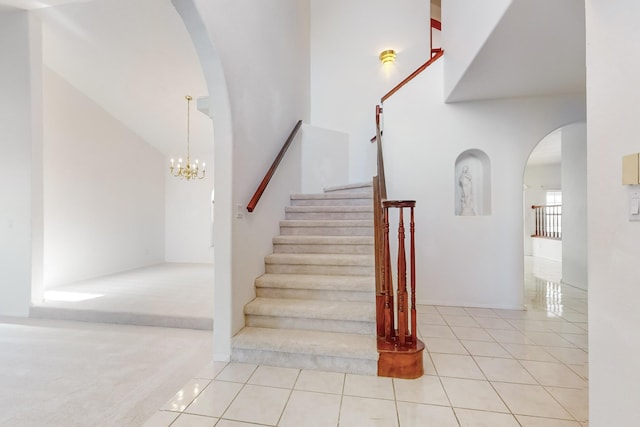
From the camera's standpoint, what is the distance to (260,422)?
154 cm

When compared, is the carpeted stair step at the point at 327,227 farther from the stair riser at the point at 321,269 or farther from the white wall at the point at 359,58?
the white wall at the point at 359,58

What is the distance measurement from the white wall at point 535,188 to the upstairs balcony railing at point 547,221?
0.13m

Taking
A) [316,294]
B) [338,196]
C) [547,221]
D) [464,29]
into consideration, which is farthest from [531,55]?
[547,221]

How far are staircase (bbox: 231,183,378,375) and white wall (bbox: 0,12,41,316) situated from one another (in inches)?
124

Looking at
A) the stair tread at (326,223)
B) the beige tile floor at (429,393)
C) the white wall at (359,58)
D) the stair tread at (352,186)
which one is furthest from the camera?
the white wall at (359,58)

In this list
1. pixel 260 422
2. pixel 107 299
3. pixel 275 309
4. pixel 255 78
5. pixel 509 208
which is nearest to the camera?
pixel 260 422

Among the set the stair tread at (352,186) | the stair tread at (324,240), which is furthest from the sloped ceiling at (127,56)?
the stair tread at (324,240)

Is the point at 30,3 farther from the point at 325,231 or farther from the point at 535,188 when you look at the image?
the point at 535,188

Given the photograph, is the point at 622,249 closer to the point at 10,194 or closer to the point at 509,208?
the point at 509,208

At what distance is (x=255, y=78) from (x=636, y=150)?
265 centimetres

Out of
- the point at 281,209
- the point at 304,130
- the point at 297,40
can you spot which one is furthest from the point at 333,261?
the point at 297,40

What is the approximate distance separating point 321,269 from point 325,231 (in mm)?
637

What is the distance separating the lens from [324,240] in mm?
3049

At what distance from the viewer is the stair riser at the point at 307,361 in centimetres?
199
